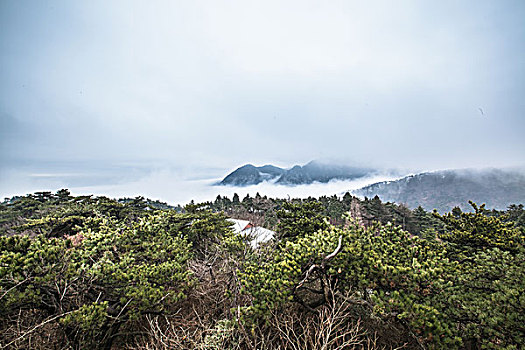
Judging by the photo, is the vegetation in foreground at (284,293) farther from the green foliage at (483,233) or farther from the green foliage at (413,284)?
the green foliage at (483,233)

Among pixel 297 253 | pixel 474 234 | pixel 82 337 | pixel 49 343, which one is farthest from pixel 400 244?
pixel 49 343

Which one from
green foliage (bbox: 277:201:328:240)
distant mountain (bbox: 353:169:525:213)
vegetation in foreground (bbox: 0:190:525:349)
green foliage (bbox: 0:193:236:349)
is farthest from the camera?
distant mountain (bbox: 353:169:525:213)

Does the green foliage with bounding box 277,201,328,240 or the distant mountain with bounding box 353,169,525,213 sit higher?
the green foliage with bounding box 277,201,328,240

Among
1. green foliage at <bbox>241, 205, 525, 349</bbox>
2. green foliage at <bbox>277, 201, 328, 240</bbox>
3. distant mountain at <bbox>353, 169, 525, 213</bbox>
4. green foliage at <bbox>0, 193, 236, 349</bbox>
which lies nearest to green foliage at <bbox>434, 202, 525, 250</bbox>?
green foliage at <bbox>241, 205, 525, 349</bbox>

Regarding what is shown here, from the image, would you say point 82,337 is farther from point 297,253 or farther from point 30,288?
point 297,253

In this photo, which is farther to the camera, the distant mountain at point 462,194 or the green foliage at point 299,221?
the distant mountain at point 462,194

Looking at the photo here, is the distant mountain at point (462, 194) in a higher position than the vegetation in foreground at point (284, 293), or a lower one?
lower

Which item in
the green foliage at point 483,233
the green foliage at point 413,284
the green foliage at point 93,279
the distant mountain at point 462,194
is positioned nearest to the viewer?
the green foliage at point 413,284

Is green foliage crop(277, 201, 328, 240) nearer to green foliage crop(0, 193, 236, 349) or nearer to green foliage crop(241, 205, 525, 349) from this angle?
green foliage crop(0, 193, 236, 349)

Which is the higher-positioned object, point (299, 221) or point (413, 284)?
point (299, 221)

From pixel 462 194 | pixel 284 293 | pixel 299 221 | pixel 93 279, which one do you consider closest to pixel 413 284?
pixel 284 293

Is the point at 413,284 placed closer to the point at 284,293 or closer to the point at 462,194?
the point at 284,293

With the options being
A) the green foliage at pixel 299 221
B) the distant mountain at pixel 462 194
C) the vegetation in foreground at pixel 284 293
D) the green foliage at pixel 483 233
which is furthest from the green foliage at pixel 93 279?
the distant mountain at pixel 462 194

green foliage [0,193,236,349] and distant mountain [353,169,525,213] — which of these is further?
distant mountain [353,169,525,213]
